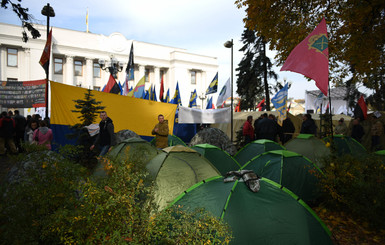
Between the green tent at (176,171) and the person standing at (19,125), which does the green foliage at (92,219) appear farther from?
the person standing at (19,125)

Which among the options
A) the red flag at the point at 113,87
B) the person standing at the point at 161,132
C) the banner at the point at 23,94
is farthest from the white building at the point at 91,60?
the person standing at the point at 161,132

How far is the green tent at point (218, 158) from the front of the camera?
6930mm

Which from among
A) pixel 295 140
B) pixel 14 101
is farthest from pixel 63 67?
pixel 295 140

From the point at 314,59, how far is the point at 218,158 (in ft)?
11.0

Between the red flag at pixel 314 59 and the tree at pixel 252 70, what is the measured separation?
16301 mm

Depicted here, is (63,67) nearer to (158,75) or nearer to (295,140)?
(158,75)

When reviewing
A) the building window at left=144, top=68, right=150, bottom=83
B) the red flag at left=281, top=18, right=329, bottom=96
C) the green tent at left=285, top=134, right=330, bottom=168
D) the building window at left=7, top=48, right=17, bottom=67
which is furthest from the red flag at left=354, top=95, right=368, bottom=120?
the building window at left=7, top=48, right=17, bottom=67

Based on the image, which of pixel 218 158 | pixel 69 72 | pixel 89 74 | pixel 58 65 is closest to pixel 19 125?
pixel 218 158

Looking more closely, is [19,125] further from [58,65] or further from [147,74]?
[147,74]

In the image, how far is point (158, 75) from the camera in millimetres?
43000

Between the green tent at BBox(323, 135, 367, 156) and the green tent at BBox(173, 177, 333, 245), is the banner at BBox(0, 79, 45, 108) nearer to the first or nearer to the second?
the green tent at BBox(173, 177, 333, 245)

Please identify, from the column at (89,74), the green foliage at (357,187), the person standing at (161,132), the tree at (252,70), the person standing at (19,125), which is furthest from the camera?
the column at (89,74)

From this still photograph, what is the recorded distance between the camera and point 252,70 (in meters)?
23.3

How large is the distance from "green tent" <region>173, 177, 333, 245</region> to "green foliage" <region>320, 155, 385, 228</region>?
1.59 meters
